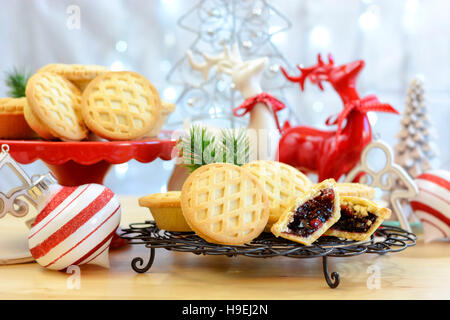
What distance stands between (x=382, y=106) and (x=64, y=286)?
72cm

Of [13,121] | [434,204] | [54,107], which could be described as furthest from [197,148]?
[434,204]

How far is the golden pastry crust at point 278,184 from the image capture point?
816 millimetres

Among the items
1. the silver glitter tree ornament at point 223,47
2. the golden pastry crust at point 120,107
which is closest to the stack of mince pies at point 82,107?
the golden pastry crust at point 120,107

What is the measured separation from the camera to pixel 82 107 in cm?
94

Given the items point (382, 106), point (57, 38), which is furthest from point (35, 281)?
point (57, 38)

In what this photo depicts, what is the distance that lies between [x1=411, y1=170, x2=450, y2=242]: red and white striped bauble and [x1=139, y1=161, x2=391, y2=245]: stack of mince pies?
327 millimetres

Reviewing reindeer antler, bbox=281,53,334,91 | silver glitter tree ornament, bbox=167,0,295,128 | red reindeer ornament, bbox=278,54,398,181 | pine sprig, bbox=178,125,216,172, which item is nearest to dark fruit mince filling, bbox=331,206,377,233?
pine sprig, bbox=178,125,216,172

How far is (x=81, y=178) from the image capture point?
40.6 inches

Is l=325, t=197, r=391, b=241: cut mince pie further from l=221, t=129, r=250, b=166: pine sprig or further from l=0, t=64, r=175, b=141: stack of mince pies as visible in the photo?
l=0, t=64, r=175, b=141: stack of mince pies

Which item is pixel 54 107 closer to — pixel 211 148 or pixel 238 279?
pixel 211 148

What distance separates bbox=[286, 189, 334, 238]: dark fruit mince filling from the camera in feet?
2.49

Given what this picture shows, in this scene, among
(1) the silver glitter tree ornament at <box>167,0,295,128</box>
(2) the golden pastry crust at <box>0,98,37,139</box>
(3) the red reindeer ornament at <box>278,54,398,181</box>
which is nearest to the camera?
(2) the golden pastry crust at <box>0,98,37,139</box>

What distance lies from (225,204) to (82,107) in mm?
355
